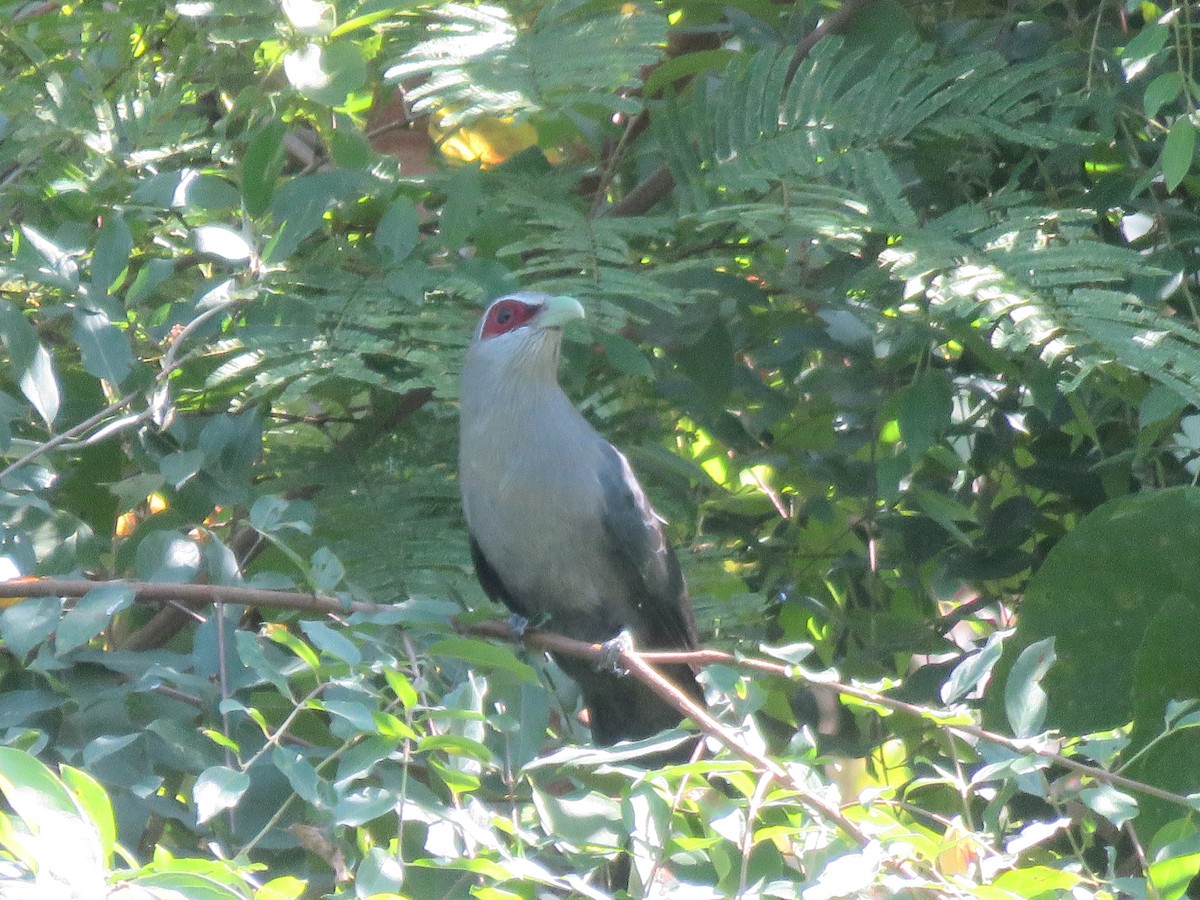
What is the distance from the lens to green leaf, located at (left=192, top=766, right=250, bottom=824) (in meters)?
1.82

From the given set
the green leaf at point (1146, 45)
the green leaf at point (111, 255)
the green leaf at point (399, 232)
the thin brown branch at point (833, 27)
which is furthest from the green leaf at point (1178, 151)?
the green leaf at point (111, 255)

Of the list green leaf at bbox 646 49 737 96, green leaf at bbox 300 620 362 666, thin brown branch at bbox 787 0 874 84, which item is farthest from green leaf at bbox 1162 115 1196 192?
green leaf at bbox 300 620 362 666

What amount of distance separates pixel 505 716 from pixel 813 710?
231 centimetres

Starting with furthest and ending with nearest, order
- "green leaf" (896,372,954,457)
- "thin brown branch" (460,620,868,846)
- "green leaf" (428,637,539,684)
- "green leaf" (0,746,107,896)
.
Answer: "green leaf" (896,372,954,457), "green leaf" (428,637,539,684), "thin brown branch" (460,620,868,846), "green leaf" (0,746,107,896)

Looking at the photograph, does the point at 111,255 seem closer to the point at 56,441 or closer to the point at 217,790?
the point at 56,441

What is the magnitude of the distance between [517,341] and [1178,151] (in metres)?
1.88

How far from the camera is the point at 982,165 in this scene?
12.2 ft

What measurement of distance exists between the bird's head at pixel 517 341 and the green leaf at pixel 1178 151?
1.60 meters

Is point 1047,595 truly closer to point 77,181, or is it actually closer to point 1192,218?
point 1192,218

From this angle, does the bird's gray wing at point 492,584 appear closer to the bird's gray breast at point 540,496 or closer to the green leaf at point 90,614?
the bird's gray breast at point 540,496

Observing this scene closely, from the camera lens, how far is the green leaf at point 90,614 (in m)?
2.16

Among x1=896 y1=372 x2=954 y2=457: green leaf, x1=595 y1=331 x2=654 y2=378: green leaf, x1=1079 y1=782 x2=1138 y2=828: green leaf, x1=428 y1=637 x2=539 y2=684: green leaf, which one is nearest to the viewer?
x1=1079 y1=782 x2=1138 y2=828: green leaf

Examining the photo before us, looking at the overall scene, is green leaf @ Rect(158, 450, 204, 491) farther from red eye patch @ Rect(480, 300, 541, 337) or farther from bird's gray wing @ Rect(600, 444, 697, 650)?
bird's gray wing @ Rect(600, 444, 697, 650)

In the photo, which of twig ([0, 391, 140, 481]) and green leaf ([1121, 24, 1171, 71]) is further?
green leaf ([1121, 24, 1171, 71])
